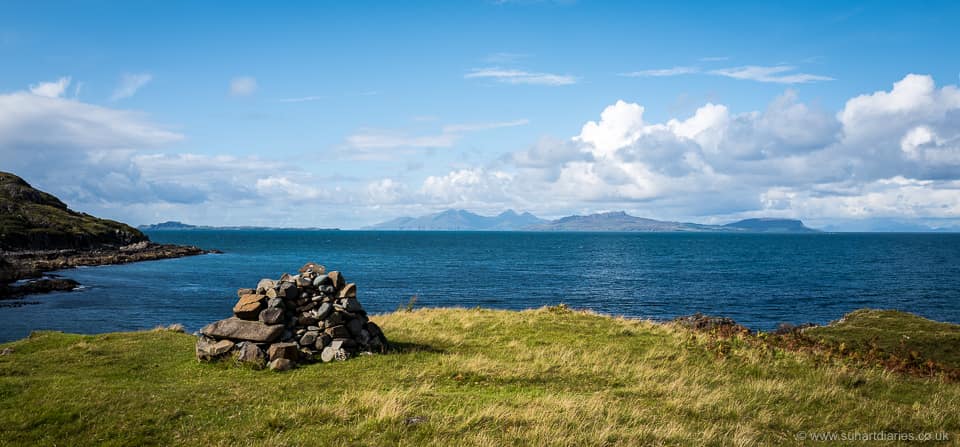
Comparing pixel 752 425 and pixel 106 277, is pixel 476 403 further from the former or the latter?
pixel 106 277

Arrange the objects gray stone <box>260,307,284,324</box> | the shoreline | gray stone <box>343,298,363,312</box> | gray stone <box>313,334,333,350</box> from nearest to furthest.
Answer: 1. gray stone <box>260,307,284,324</box>
2. gray stone <box>313,334,333,350</box>
3. gray stone <box>343,298,363,312</box>
4. the shoreline

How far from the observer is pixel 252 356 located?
21484 mm

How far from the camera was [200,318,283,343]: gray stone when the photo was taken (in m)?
22.3

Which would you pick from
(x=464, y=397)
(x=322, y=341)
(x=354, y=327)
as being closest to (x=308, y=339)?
(x=322, y=341)

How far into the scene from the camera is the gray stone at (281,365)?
20766 mm

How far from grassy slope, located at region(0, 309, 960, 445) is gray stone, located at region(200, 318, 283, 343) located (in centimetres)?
164

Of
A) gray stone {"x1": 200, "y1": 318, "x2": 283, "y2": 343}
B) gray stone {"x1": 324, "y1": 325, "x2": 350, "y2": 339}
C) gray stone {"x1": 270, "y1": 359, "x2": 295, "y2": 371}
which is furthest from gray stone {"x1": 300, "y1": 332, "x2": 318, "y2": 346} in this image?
gray stone {"x1": 270, "y1": 359, "x2": 295, "y2": 371}

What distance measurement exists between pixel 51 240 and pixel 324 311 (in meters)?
130

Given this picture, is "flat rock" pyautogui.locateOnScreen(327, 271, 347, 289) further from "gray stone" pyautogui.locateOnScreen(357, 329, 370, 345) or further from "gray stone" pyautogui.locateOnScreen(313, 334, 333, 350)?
"gray stone" pyautogui.locateOnScreen(313, 334, 333, 350)

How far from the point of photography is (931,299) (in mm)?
69312

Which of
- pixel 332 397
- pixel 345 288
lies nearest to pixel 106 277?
pixel 345 288

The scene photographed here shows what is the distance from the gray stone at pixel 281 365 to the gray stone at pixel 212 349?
8.20 feet

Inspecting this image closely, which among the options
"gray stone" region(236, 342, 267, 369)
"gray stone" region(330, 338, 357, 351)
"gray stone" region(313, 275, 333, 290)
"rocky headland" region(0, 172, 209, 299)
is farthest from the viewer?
"rocky headland" region(0, 172, 209, 299)

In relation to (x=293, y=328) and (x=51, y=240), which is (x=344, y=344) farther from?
(x=51, y=240)
